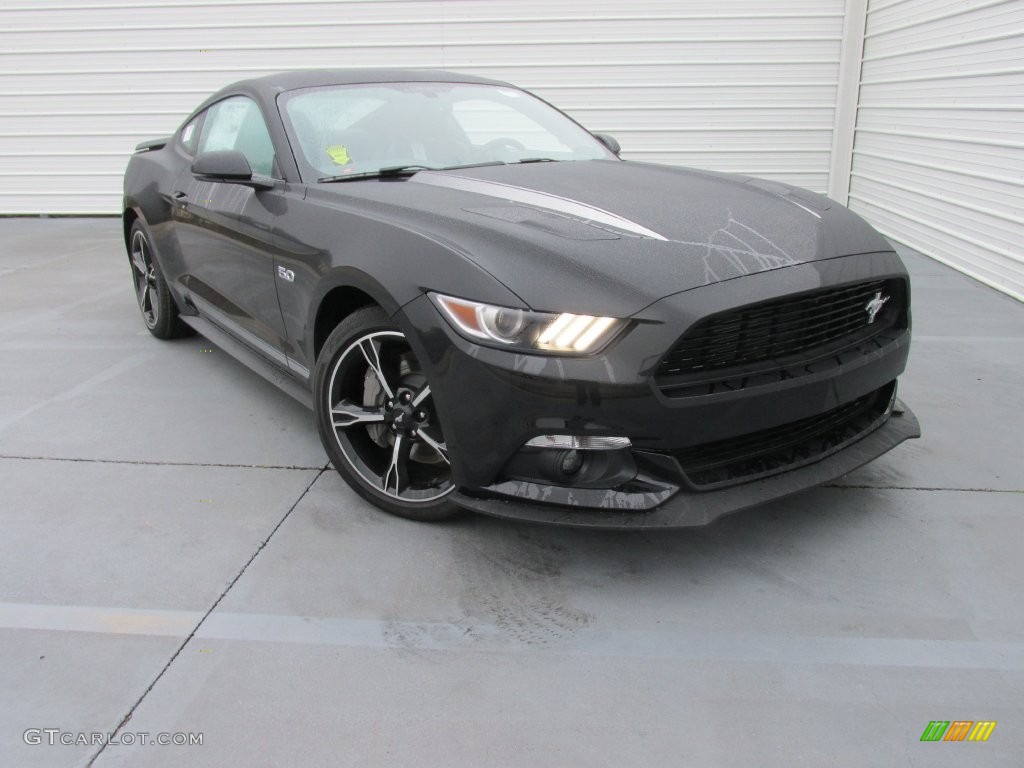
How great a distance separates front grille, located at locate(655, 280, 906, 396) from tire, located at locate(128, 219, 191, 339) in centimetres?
347

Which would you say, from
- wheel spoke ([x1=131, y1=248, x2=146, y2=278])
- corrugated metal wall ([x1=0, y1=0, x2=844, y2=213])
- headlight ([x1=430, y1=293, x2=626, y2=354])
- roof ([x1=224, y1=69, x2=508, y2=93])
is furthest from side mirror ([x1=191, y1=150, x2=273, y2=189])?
corrugated metal wall ([x1=0, y1=0, x2=844, y2=213])

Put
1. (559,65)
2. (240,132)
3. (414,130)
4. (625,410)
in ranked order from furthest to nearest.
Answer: (559,65)
(240,132)
(414,130)
(625,410)

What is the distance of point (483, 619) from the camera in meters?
2.36

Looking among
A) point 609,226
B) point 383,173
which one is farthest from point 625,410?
point 383,173

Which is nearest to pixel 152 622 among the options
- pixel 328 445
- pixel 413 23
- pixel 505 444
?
pixel 328 445

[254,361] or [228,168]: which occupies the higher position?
[228,168]

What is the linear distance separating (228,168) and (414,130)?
749 millimetres

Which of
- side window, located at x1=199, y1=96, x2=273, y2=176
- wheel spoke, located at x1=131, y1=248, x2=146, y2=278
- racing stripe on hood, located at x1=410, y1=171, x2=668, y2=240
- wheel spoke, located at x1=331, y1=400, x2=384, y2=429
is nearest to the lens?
racing stripe on hood, located at x1=410, y1=171, x2=668, y2=240

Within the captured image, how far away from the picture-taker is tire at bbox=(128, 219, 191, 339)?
487 centimetres

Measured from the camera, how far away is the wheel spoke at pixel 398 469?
2.78 meters

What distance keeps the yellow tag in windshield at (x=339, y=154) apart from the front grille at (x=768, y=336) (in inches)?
65.5

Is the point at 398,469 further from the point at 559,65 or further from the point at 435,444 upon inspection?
the point at 559,65

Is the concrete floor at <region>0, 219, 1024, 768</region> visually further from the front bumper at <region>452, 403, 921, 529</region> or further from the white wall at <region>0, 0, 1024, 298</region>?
the white wall at <region>0, 0, 1024, 298</region>

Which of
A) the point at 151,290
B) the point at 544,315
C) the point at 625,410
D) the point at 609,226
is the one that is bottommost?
the point at 151,290
